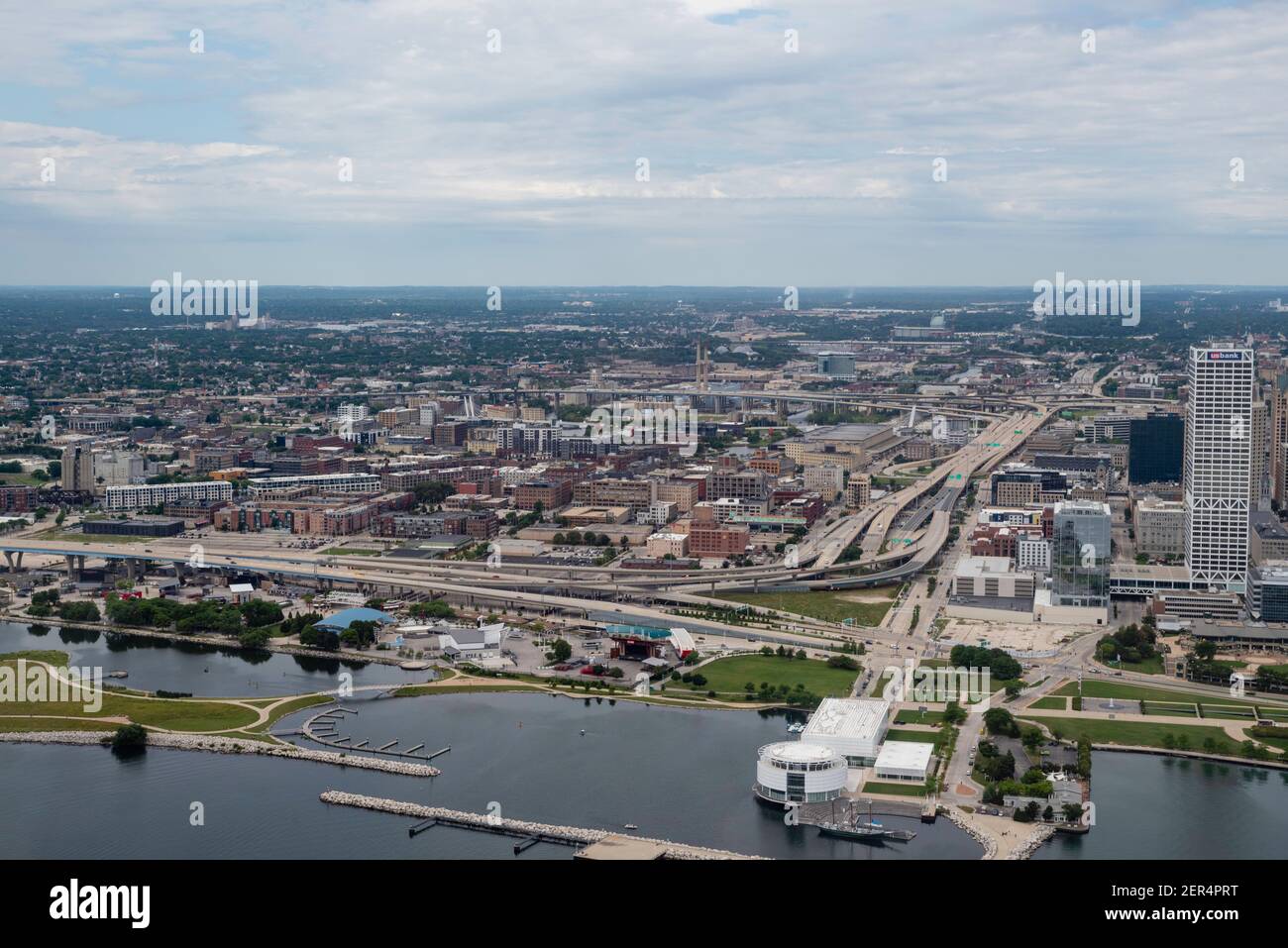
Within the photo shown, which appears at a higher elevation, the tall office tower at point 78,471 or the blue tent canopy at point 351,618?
the tall office tower at point 78,471

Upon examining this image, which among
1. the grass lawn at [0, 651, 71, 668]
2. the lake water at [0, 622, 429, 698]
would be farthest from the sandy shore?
the grass lawn at [0, 651, 71, 668]

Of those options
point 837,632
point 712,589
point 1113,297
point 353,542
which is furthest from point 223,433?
point 1113,297

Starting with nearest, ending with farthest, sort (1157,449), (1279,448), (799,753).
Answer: (799,753)
(1279,448)
(1157,449)

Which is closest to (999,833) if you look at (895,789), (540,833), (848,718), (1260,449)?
(895,789)

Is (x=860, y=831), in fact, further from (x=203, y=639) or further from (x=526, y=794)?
(x=203, y=639)

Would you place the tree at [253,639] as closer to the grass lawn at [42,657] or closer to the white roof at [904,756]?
the grass lawn at [42,657]

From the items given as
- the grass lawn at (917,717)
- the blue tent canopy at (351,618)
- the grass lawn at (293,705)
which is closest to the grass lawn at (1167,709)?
the grass lawn at (917,717)

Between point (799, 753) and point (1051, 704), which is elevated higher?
point (799, 753)

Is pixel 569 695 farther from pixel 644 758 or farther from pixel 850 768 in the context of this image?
pixel 850 768
